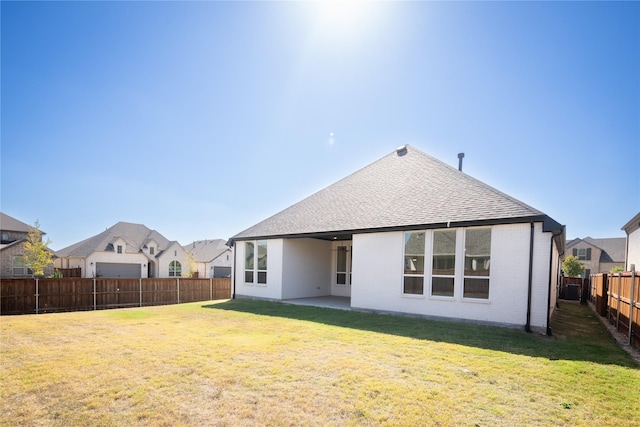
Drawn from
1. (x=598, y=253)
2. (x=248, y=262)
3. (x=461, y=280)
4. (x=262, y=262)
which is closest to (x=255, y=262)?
(x=262, y=262)

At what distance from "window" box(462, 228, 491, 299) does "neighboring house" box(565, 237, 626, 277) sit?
143ft

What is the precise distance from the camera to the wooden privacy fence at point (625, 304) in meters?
7.32

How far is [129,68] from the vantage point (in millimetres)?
10352

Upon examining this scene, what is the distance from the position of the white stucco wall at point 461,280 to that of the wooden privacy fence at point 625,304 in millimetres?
1896

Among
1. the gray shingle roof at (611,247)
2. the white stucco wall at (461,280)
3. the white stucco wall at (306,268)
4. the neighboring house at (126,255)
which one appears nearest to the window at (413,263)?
the white stucco wall at (461,280)

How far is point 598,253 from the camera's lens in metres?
41.0

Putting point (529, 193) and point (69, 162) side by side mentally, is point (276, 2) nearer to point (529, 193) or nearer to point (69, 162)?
point (69, 162)

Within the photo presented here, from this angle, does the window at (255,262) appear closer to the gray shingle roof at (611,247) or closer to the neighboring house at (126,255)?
the neighboring house at (126,255)

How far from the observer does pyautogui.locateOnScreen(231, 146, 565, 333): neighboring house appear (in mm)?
8203

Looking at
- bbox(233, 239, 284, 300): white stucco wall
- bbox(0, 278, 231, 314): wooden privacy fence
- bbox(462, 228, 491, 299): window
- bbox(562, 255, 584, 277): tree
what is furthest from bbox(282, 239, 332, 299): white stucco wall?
bbox(562, 255, 584, 277): tree

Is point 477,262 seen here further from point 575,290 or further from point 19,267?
point 19,267

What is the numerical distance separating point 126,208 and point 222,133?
3031 cm

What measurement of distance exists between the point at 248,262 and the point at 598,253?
4941cm

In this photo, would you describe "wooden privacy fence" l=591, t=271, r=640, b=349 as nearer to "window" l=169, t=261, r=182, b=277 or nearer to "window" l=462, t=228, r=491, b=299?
"window" l=462, t=228, r=491, b=299
